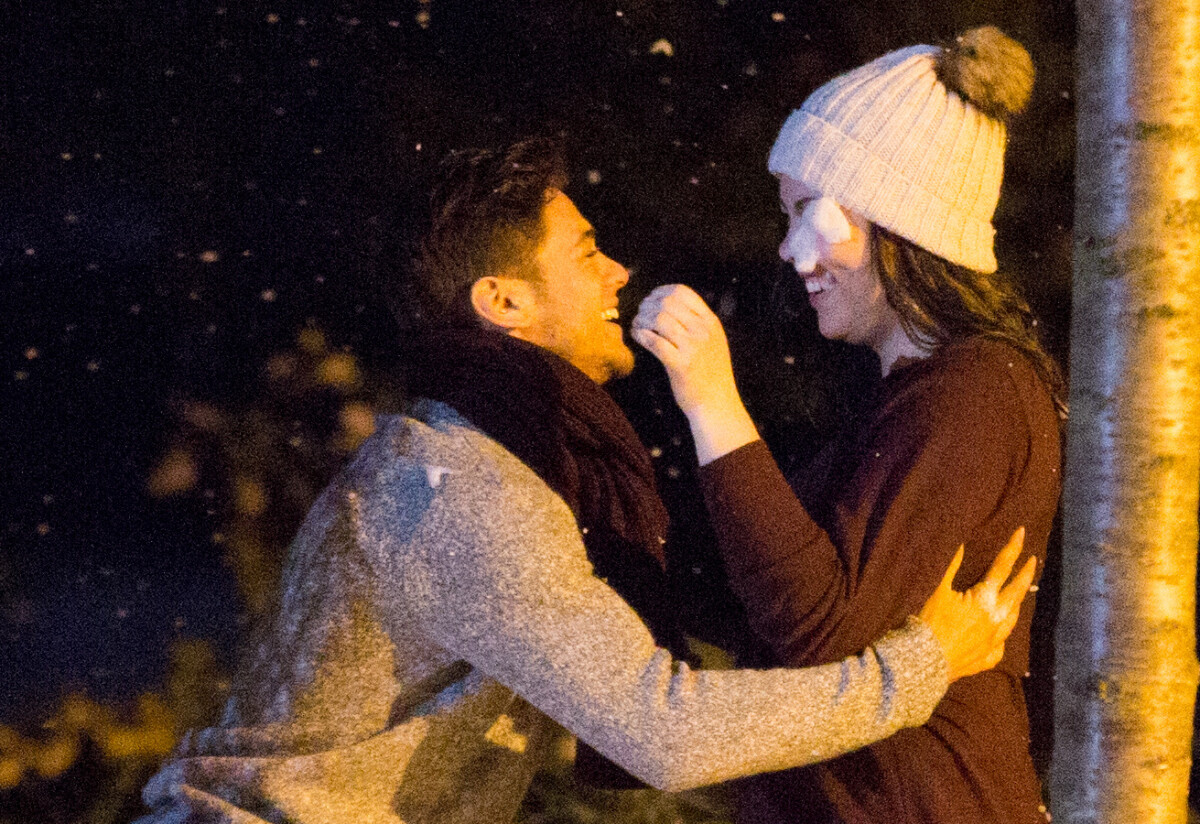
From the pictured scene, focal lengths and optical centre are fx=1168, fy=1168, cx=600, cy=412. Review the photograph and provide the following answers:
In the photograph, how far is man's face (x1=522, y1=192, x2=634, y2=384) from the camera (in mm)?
2795

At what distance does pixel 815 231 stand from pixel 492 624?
3.70 feet

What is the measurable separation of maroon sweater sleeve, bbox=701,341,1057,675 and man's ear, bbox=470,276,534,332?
744mm

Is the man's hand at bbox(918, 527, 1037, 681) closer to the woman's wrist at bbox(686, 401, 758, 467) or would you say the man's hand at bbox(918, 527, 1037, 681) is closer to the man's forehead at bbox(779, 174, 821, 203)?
the woman's wrist at bbox(686, 401, 758, 467)

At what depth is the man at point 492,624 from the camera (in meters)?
2.08

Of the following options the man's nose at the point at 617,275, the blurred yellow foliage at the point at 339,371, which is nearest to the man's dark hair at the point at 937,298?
the man's nose at the point at 617,275

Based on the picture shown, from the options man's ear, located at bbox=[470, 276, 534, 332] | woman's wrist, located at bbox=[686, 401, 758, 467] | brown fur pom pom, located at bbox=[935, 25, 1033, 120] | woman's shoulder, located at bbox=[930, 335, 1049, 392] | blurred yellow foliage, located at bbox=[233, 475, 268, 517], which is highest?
brown fur pom pom, located at bbox=[935, 25, 1033, 120]

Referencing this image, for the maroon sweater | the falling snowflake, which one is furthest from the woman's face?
the falling snowflake

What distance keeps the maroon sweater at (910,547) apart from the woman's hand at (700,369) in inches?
2.2

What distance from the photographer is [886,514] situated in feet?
7.12

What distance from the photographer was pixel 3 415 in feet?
12.9

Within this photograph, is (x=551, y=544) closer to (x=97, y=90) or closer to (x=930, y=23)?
(x=930, y=23)

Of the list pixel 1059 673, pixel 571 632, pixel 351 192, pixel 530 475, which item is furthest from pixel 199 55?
pixel 1059 673

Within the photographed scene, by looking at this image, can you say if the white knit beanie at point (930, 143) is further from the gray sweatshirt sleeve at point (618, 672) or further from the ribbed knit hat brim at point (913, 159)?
the gray sweatshirt sleeve at point (618, 672)

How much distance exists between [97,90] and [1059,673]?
328cm
